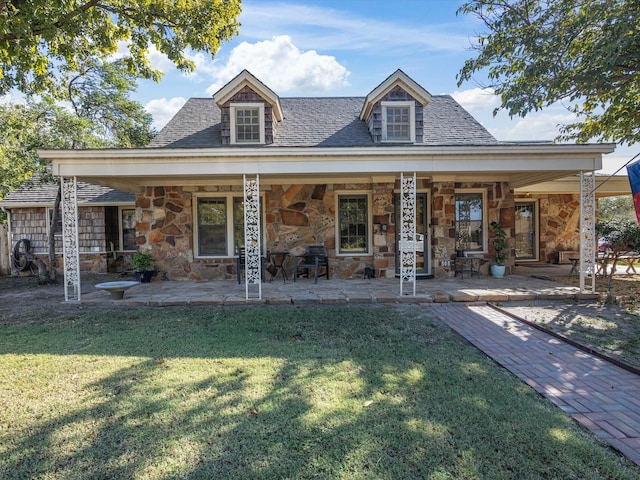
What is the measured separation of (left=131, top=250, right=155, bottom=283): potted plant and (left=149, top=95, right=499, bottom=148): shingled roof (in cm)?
277

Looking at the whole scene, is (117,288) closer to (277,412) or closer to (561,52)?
(277,412)

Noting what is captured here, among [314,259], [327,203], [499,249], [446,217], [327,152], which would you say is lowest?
[314,259]

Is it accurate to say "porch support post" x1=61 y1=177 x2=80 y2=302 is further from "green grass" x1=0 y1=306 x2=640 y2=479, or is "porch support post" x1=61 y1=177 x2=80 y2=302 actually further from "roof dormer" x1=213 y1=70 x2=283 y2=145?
"roof dormer" x1=213 y1=70 x2=283 y2=145

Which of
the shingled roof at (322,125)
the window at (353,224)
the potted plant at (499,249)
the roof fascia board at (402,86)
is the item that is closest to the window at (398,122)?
the roof fascia board at (402,86)

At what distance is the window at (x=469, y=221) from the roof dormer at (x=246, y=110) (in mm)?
5395

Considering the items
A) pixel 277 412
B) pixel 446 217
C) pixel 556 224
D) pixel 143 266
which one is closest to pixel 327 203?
pixel 446 217

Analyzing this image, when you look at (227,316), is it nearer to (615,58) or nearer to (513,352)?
(513,352)

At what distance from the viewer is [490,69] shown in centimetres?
820

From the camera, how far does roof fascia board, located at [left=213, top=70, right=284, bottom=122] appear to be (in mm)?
8922

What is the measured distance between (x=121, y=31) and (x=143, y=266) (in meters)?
5.03

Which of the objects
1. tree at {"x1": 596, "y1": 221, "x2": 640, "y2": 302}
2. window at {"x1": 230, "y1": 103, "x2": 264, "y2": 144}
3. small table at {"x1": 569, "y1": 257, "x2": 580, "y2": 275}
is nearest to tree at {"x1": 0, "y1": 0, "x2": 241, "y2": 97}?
window at {"x1": 230, "y1": 103, "x2": 264, "y2": 144}

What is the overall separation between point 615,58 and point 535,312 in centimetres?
436

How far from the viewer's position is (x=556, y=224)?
11.9 meters

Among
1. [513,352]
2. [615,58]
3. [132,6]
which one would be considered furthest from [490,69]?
[132,6]
